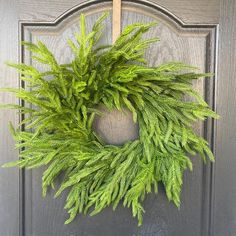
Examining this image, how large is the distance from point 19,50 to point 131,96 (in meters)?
0.39

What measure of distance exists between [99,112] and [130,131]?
0.43 ft

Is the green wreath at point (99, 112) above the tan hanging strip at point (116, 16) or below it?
below

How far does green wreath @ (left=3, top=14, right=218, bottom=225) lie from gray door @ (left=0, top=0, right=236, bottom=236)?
13 centimetres

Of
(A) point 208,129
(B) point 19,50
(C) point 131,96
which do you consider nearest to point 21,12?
(B) point 19,50

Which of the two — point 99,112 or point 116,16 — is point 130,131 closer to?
point 99,112

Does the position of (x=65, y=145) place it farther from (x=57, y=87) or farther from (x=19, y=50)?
(x=19, y=50)

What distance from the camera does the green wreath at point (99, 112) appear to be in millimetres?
839

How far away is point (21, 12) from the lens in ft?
3.26

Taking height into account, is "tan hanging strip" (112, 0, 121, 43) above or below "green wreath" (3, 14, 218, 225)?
above

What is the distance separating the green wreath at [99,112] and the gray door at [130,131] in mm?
125

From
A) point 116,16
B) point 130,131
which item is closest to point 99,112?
point 130,131

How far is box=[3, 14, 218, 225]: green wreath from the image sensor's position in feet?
2.75

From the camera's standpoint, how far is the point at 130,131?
99 cm

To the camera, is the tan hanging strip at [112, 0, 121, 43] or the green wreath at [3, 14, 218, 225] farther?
the tan hanging strip at [112, 0, 121, 43]
